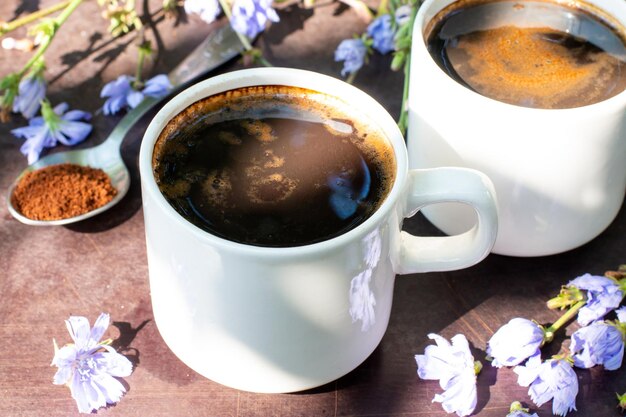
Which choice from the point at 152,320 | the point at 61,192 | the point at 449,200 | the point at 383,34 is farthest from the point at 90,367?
the point at 383,34

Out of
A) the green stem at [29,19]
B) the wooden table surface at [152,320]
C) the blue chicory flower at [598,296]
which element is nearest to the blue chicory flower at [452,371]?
the wooden table surface at [152,320]

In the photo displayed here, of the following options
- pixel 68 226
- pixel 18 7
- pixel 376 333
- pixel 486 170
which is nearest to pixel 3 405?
pixel 68 226

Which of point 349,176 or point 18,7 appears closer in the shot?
point 349,176

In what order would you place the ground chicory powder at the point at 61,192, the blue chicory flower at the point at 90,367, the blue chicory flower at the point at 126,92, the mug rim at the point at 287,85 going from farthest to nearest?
the blue chicory flower at the point at 126,92, the ground chicory powder at the point at 61,192, the blue chicory flower at the point at 90,367, the mug rim at the point at 287,85

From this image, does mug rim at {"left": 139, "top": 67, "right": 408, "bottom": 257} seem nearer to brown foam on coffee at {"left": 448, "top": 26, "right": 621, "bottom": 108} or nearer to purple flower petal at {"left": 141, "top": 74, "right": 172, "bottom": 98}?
brown foam on coffee at {"left": 448, "top": 26, "right": 621, "bottom": 108}

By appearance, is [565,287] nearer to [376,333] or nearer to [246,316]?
[376,333]

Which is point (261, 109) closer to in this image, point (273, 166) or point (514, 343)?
point (273, 166)

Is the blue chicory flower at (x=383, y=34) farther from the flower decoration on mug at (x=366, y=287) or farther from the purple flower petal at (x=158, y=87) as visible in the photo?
the flower decoration on mug at (x=366, y=287)
